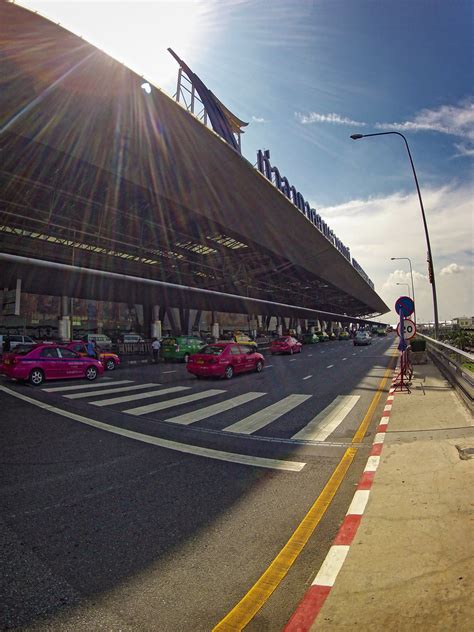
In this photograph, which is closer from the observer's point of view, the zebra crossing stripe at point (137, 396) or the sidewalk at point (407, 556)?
the sidewalk at point (407, 556)

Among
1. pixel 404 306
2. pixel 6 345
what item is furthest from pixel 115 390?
pixel 6 345

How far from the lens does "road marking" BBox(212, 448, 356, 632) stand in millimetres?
2188

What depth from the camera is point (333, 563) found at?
264 centimetres

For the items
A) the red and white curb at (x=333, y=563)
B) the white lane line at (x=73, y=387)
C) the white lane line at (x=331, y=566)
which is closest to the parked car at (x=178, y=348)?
the white lane line at (x=73, y=387)

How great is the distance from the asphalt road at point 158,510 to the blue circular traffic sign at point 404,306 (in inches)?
172

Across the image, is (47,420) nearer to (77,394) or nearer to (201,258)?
(77,394)

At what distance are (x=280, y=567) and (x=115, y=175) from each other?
21444 millimetres

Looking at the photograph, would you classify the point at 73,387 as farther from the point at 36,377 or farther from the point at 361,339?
the point at 361,339

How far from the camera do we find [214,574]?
2.64 meters

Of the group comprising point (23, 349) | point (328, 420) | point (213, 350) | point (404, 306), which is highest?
point (404, 306)

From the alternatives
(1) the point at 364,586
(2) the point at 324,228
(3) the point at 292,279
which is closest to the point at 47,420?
(1) the point at 364,586

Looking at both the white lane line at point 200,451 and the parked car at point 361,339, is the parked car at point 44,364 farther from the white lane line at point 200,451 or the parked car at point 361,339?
the parked car at point 361,339

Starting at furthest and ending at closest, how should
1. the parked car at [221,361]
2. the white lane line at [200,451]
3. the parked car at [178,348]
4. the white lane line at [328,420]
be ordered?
the parked car at [178,348] < the parked car at [221,361] < the white lane line at [328,420] < the white lane line at [200,451]

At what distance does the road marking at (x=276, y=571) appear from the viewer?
219 cm
